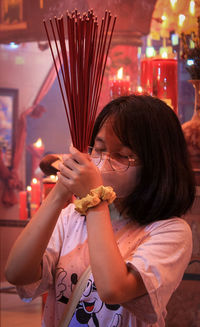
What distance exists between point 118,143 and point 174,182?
16 centimetres

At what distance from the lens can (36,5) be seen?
2430 millimetres

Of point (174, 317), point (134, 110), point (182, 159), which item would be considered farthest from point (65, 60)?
point (174, 317)

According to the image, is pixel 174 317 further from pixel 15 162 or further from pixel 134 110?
pixel 15 162

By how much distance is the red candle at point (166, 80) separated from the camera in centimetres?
214

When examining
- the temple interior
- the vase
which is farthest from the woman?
the vase

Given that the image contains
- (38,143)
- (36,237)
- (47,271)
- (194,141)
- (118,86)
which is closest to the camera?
(36,237)

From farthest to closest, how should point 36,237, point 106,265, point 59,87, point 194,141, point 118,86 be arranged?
point 59,87 → point 118,86 → point 194,141 → point 36,237 → point 106,265

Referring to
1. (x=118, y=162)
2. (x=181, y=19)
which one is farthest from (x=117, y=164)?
(x=181, y=19)

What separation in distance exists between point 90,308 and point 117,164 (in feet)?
1.12

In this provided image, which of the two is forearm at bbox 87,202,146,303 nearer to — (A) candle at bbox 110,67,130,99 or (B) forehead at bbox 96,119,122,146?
(B) forehead at bbox 96,119,122,146

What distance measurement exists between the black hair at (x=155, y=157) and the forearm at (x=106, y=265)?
172 millimetres

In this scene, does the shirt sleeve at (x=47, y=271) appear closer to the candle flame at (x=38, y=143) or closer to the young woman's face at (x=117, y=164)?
the young woman's face at (x=117, y=164)

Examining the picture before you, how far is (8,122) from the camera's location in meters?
4.04

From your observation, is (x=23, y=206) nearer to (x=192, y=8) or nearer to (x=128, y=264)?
(x=192, y=8)
